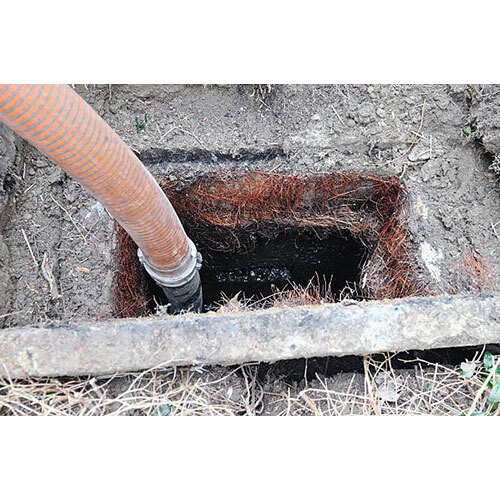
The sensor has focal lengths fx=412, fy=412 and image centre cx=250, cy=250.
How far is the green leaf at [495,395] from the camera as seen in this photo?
71.3 inches

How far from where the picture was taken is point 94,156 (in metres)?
1.43

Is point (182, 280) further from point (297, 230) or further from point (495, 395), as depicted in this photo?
point (495, 395)

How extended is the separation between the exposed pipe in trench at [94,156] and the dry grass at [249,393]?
2.22 feet

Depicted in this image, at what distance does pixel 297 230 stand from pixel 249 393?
5.32 feet

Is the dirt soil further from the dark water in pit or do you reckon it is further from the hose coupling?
the dark water in pit

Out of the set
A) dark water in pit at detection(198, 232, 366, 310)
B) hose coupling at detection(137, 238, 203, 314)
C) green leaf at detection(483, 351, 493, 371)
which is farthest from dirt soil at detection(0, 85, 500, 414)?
dark water in pit at detection(198, 232, 366, 310)

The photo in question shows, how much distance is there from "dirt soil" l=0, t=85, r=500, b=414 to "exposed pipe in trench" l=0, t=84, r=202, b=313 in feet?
2.28

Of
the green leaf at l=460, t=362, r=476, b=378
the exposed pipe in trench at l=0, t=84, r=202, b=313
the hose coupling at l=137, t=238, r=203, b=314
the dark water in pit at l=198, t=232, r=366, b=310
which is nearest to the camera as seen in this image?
the exposed pipe in trench at l=0, t=84, r=202, b=313

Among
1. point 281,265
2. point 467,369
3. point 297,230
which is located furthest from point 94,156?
point 281,265

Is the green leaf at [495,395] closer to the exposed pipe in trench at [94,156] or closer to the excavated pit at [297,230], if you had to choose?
the excavated pit at [297,230]

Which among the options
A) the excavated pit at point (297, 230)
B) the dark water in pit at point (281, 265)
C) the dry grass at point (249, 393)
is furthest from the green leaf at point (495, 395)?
the dark water in pit at point (281, 265)

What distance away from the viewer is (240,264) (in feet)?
12.3

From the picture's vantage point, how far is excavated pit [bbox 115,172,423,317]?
108 inches

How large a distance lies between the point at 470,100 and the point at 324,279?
169 cm
